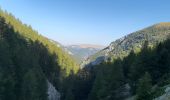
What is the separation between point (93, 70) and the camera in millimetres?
146000

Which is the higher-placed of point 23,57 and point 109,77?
point 23,57

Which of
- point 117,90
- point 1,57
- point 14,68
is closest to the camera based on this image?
point 117,90

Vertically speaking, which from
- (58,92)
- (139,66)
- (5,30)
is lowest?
(58,92)

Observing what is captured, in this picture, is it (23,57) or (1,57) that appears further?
(23,57)

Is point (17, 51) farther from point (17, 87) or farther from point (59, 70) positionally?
point (59, 70)

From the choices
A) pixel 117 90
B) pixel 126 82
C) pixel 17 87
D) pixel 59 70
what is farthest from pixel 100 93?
pixel 59 70

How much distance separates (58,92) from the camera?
15675cm

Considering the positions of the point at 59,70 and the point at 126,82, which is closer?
the point at 126,82

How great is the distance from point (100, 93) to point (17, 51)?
114ft

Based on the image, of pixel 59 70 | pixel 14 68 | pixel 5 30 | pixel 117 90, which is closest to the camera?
pixel 117 90

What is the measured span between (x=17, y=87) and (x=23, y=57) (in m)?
16.3

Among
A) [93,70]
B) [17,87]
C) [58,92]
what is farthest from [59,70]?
[17,87]

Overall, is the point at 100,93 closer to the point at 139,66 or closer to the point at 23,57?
the point at 139,66

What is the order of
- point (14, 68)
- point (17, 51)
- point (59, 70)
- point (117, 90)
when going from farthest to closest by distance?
point (59, 70)
point (17, 51)
point (14, 68)
point (117, 90)
